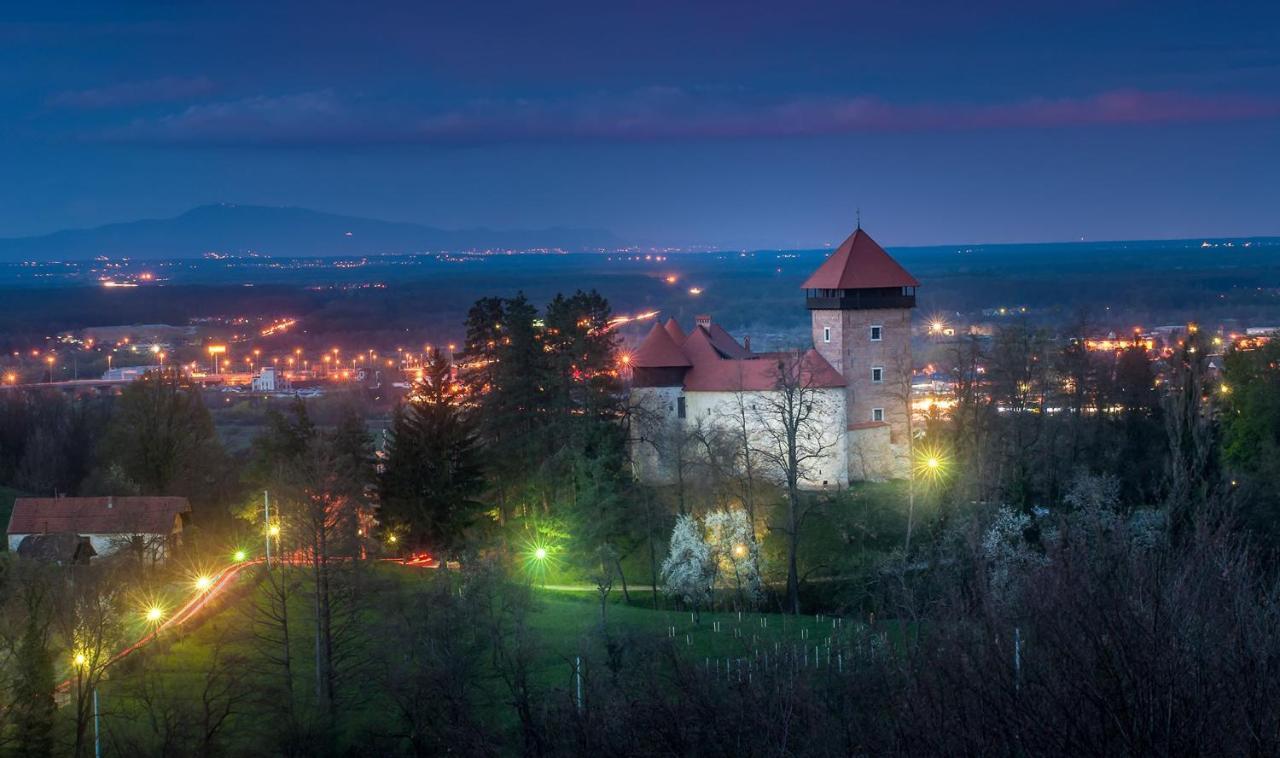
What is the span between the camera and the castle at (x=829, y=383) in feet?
132

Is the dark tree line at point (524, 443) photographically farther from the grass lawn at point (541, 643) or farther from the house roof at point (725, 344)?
the house roof at point (725, 344)

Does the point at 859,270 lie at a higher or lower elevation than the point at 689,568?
higher

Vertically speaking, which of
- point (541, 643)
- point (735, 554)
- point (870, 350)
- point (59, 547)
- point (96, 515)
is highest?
point (870, 350)

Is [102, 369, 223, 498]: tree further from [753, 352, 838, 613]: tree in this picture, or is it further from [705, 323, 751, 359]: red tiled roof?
[753, 352, 838, 613]: tree

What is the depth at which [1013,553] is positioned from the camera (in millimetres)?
31859

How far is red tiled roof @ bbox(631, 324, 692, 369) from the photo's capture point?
4200 cm

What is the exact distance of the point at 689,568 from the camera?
33.0 meters

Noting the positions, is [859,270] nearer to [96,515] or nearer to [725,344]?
[725,344]

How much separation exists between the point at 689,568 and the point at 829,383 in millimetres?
9396

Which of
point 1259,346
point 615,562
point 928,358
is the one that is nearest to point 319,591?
point 615,562

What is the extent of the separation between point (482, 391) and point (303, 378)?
57.0 metres

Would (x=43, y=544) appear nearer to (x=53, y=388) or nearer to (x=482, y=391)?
(x=482, y=391)

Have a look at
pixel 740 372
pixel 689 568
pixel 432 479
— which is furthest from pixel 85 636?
pixel 740 372

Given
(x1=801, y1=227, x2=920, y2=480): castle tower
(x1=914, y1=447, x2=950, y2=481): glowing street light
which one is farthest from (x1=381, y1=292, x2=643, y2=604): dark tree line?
(x1=914, y1=447, x2=950, y2=481): glowing street light
